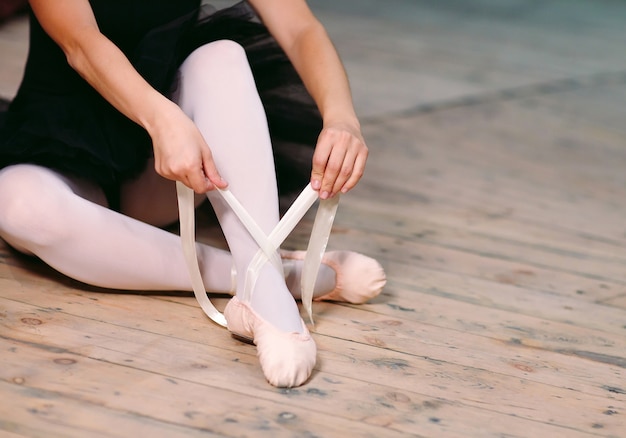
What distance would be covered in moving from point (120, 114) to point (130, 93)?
168 millimetres

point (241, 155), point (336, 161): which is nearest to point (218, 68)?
point (241, 155)

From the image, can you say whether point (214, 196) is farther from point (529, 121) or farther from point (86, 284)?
point (529, 121)

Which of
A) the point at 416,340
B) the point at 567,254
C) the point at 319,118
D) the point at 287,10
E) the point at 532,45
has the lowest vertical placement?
the point at 532,45

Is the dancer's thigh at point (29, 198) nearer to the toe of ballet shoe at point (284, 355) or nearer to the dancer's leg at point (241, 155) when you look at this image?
the dancer's leg at point (241, 155)

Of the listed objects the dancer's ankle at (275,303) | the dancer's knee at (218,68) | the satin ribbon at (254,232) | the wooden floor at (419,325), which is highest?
the dancer's knee at (218,68)

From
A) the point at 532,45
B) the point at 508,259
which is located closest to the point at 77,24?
the point at 508,259

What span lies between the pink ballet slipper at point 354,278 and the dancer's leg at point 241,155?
6.1 inches

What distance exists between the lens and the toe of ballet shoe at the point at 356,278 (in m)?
1.30

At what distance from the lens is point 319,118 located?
142cm

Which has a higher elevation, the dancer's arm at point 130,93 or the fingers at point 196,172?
the dancer's arm at point 130,93

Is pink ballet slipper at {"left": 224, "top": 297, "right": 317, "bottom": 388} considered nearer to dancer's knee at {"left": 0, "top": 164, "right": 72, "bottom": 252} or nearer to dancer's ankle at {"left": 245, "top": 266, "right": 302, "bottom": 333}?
Result: dancer's ankle at {"left": 245, "top": 266, "right": 302, "bottom": 333}

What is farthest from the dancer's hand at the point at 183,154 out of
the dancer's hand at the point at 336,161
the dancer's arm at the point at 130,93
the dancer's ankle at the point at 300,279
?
the dancer's ankle at the point at 300,279

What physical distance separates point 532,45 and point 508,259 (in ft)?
8.04

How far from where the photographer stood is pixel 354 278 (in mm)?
1297
